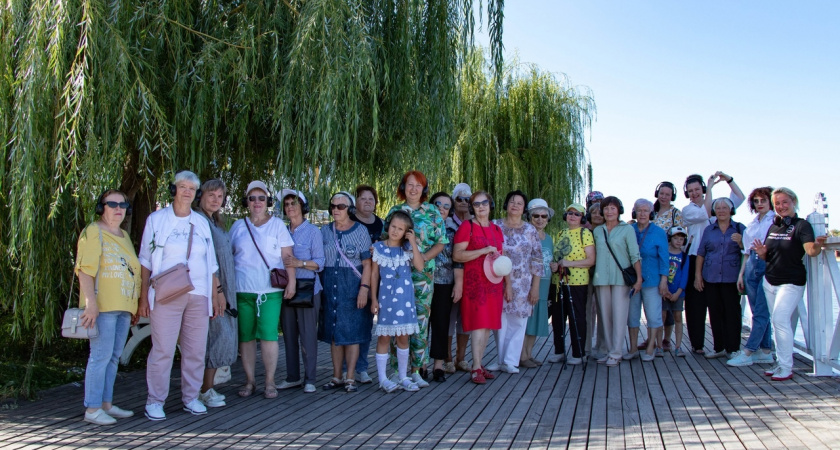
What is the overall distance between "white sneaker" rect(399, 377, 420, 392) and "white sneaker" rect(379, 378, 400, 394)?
0.19ft

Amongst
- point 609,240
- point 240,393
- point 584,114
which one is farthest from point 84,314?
point 584,114

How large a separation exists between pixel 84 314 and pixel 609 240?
4787 millimetres

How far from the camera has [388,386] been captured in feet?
17.8

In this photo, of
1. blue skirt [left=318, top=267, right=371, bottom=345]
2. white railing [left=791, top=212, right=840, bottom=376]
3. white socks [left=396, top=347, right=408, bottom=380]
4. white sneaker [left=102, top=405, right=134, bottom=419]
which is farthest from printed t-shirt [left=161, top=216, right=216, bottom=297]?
white railing [left=791, top=212, right=840, bottom=376]

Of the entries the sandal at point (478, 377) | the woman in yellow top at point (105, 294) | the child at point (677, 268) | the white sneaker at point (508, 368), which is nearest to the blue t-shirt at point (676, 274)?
the child at point (677, 268)

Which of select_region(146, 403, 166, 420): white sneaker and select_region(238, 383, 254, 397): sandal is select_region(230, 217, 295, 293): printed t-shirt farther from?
select_region(146, 403, 166, 420): white sneaker

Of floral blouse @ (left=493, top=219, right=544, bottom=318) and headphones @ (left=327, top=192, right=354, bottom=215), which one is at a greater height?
headphones @ (left=327, top=192, right=354, bottom=215)

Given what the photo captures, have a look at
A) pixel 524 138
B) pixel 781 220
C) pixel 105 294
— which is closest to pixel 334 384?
pixel 105 294

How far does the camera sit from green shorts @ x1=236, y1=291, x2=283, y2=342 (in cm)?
520

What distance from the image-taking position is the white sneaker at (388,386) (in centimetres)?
541

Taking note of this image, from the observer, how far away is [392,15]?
6449mm

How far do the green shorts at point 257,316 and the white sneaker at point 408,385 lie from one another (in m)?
1.12

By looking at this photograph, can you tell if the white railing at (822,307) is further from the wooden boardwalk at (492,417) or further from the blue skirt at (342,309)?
the blue skirt at (342,309)

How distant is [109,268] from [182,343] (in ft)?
2.40
